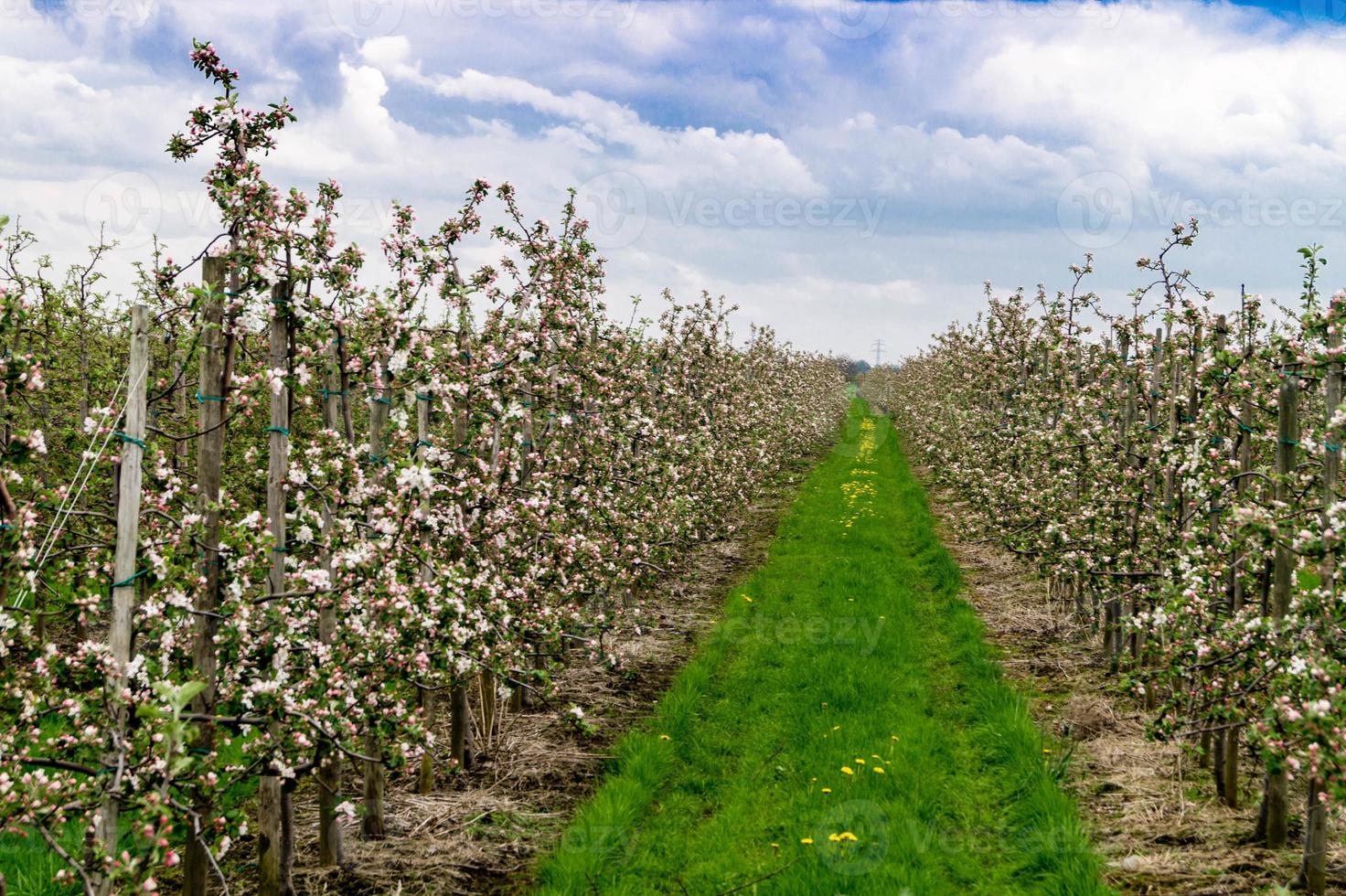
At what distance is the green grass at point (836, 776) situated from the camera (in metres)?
6.79

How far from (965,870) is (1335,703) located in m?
3.20

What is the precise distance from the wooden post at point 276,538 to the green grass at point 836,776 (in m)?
2.09

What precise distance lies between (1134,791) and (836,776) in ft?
9.39

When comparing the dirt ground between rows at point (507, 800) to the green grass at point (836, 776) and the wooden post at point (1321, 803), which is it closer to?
the green grass at point (836, 776)

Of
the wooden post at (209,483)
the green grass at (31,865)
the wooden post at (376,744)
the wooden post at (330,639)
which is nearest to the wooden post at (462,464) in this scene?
the wooden post at (376,744)

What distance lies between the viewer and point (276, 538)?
19.6 ft

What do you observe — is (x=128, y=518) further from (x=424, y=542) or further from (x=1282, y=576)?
(x=1282, y=576)

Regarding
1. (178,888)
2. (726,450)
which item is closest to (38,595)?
(178,888)

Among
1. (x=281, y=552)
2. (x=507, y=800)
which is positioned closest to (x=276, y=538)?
(x=281, y=552)

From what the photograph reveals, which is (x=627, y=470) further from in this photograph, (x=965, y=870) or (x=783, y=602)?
(x=965, y=870)

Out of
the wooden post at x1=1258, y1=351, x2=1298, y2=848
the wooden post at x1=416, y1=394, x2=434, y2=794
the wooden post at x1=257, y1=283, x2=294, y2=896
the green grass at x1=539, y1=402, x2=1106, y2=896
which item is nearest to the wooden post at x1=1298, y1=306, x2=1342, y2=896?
the wooden post at x1=1258, y1=351, x2=1298, y2=848

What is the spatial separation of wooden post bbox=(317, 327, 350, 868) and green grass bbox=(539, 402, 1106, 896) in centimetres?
185

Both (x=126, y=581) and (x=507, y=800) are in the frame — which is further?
(x=507, y=800)

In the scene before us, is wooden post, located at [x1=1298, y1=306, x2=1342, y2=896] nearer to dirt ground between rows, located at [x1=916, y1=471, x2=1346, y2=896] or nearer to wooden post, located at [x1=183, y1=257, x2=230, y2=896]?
dirt ground between rows, located at [x1=916, y1=471, x2=1346, y2=896]
